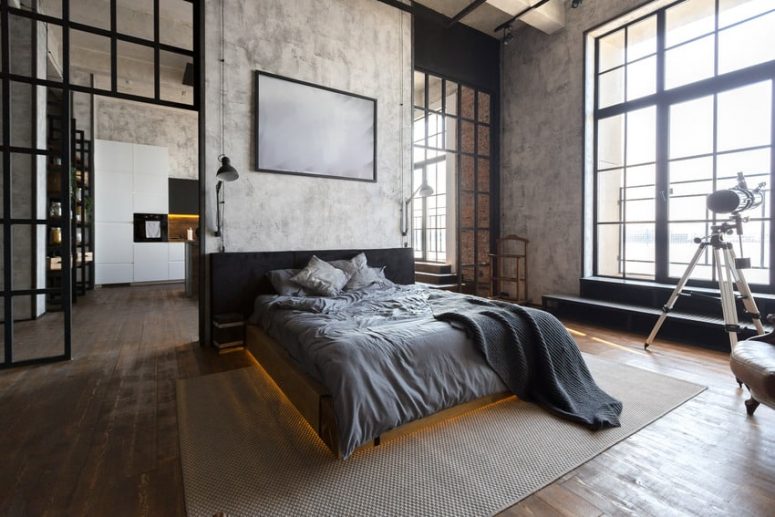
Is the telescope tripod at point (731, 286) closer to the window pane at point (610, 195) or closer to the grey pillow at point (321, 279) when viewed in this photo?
the window pane at point (610, 195)

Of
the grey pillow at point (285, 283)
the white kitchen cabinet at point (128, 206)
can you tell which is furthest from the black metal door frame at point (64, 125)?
the white kitchen cabinet at point (128, 206)

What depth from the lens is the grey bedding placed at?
68.8 inches

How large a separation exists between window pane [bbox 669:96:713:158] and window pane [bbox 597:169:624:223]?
2.14 feet

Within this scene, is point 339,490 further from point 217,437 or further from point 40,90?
point 40,90

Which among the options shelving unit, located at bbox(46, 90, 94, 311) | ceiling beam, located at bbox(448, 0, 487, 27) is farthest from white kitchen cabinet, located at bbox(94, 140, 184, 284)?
ceiling beam, located at bbox(448, 0, 487, 27)

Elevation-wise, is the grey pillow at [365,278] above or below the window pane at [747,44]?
below

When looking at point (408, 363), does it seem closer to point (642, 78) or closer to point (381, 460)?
point (381, 460)

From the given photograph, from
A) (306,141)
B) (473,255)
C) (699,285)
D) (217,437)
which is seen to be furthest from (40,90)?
(699,285)

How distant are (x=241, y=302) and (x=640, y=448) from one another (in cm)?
324

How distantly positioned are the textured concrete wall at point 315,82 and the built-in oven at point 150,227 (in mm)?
5162

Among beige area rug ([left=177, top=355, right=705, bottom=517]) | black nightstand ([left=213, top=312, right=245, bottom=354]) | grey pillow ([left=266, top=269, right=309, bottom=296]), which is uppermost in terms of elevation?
grey pillow ([left=266, top=269, right=309, bottom=296])

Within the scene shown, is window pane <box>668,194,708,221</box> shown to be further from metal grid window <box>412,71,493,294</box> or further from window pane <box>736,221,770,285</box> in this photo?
metal grid window <box>412,71,493,294</box>

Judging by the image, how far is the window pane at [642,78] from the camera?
177 inches

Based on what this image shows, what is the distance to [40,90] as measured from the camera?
14.8 feet
